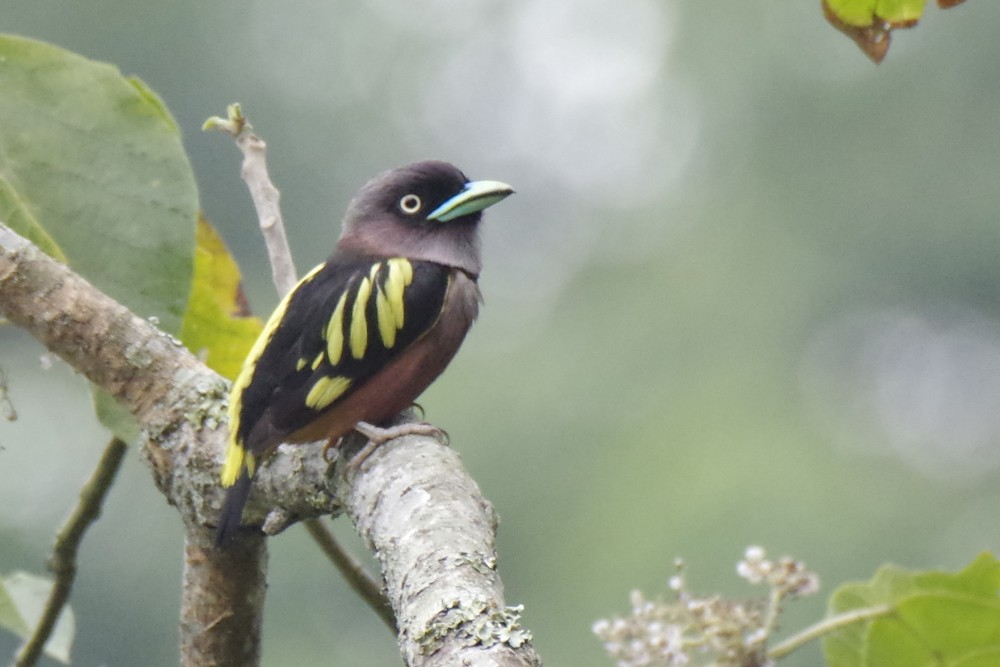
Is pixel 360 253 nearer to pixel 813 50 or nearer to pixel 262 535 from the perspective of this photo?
pixel 262 535

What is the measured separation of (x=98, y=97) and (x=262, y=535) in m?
0.86

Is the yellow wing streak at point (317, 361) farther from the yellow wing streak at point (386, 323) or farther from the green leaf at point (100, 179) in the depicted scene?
the green leaf at point (100, 179)

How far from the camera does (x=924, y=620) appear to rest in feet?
6.15

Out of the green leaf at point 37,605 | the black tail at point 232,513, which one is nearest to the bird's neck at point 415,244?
the green leaf at point 37,605

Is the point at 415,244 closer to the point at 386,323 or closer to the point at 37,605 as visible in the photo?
the point at 386,323

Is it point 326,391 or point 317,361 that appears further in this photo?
point 317,361

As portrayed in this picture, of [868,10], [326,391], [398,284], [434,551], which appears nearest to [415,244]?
[398,284]

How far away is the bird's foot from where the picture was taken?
2.38m

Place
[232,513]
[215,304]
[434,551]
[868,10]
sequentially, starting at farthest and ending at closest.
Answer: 1. [215,304]
2. [232,513]
3. [868,10]
4. [434,551]

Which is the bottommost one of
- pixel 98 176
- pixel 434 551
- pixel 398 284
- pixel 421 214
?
pixel 434 551

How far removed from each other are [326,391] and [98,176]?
72cm

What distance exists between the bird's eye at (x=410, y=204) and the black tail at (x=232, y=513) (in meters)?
1.66

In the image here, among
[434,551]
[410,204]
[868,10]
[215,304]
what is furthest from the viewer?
[410,204]

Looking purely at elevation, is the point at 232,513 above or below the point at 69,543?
below
